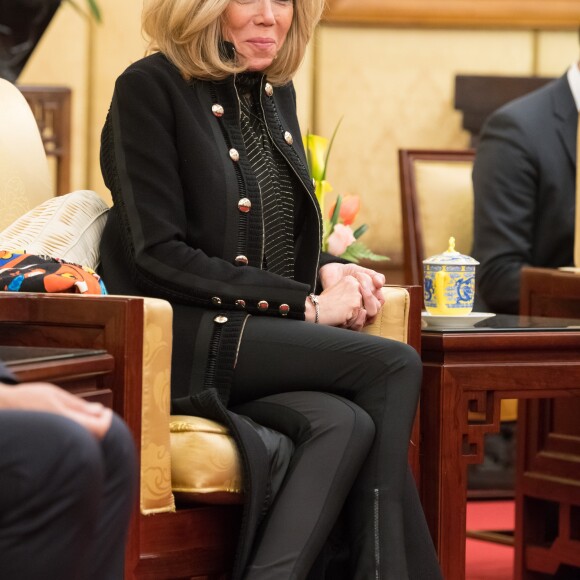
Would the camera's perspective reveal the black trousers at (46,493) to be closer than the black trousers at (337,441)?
Yes

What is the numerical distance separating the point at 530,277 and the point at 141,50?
177 cm

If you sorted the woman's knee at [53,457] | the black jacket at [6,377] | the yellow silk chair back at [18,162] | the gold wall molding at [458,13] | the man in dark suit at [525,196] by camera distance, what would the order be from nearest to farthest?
the woman's knee at [53,457] < the black jacket at [6,377] < the yellow silk chair back at [18,162] < the man in dark suit at [525,196] < the gold wall molding at [458,13]

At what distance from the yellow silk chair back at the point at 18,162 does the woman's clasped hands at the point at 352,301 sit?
0.55 metres

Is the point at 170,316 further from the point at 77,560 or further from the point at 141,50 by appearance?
the point at 141,50

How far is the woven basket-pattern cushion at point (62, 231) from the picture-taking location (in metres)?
1.97

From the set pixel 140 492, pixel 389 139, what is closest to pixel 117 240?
pixel 140 492

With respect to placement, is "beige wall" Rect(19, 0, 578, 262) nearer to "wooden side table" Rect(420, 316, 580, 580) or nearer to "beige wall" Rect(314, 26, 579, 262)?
"beige wall" Rect(314, 26, 579, 262)

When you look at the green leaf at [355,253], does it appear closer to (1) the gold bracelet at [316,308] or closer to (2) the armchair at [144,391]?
(1) the gold bracelet at [316,308]

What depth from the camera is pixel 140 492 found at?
1.71 meters

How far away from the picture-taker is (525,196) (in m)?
3.10

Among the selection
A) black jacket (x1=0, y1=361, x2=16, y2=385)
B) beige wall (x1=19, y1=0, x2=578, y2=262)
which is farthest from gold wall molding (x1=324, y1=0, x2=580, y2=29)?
black jacket (x1=0, y1=361, x2=16, y2=385)

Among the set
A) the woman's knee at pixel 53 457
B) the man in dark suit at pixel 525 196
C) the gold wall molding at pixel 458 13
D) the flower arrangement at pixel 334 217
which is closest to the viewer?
the woman's knee at pixel 53 457

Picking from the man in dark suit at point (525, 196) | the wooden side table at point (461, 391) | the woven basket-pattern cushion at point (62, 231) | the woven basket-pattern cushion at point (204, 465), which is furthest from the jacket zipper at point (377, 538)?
the man in dark suit at point (525, 196)

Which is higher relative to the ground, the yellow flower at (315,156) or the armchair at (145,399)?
the yellow flower at (315,156)
